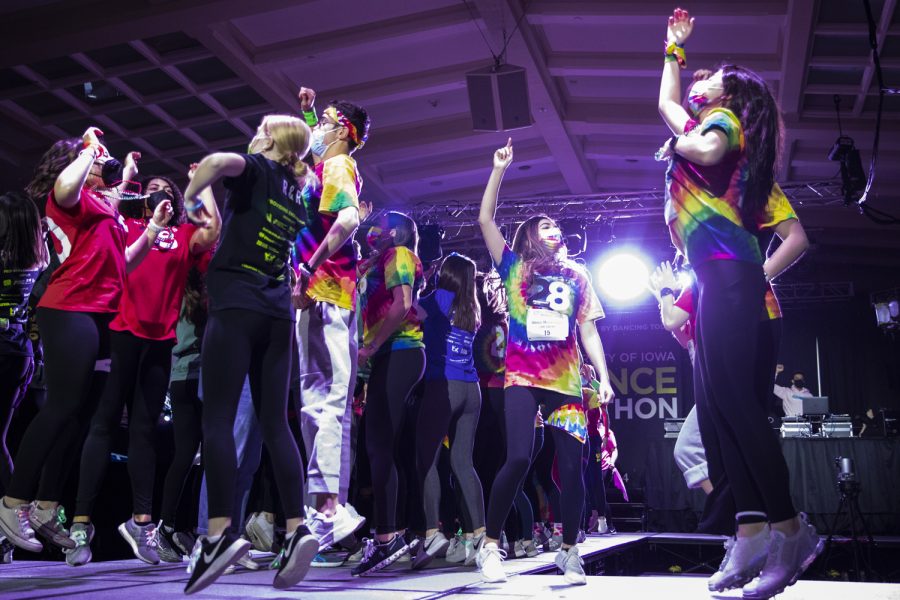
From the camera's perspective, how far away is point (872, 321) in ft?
49.2

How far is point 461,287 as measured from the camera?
14.9 ft

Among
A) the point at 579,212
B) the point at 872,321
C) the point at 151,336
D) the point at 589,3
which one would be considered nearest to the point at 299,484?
the point at 151,336

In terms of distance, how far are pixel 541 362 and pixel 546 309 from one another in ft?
0.91

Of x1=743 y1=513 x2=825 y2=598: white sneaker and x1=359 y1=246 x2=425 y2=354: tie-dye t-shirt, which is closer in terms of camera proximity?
x1=743 y1=513 x2=825 y2=598: white sneaker

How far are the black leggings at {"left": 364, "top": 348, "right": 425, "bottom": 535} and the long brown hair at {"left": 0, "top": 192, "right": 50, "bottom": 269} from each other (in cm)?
165

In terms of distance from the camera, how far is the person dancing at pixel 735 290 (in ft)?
7.71

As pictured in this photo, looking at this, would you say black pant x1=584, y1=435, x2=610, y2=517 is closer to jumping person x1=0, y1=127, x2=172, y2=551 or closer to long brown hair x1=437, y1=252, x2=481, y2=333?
long brown hair x1=437, y1=252, x2=481, y2=333

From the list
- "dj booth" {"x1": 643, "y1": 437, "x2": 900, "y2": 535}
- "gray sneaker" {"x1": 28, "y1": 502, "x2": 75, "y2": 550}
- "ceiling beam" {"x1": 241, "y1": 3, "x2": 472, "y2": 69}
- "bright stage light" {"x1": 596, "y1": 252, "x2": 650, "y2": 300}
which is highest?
"ceiling beam" {"x1": 241, "y1": 3, "x2": 472, "y2": 69}

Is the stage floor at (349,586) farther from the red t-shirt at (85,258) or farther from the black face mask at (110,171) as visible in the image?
the black face mask at (110,171)

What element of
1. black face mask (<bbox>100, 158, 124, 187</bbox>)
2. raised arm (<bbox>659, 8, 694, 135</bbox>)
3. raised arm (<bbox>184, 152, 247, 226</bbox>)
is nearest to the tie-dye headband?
black face mask (<bbox>100, 158, 124, 187</bbox>)

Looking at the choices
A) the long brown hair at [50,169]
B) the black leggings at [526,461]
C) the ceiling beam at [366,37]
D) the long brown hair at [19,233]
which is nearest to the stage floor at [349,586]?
the black leggings at [526,461]

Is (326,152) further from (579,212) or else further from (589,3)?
(579,212)

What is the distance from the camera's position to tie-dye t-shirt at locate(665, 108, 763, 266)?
2525 mm

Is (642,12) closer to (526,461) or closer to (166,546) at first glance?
(526,461)
